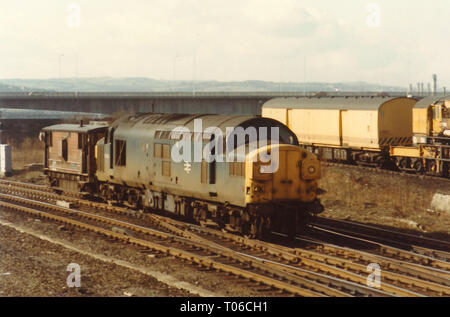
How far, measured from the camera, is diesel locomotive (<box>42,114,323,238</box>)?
19.5m

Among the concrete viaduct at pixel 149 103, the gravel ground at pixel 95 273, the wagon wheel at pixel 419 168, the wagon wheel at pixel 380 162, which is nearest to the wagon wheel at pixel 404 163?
the wagon wheel at pixel 419 168

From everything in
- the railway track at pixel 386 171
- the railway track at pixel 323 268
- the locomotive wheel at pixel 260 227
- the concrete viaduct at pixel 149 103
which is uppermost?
the concrete viaduct at pixel 149 103

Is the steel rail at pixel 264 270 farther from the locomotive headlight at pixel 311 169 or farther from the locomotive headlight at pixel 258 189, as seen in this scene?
the locomotive headlight at pixel 311 169

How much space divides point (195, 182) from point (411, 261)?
7.46 m

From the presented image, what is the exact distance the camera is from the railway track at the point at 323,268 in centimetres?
1481

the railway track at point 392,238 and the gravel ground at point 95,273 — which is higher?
the railway track at point 392,238

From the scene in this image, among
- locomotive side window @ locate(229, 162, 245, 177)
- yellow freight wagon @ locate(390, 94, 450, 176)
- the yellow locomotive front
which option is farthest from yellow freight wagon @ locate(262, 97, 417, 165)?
locomotive side window @ locate(229, 162, 245, 177)

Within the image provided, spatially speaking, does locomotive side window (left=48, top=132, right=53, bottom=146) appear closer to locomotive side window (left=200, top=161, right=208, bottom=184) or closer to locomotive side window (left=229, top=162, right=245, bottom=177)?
locomotive side window (left=200, top=161, right=208, bottom=184)

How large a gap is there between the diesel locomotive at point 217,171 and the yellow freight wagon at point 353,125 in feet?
55.5
